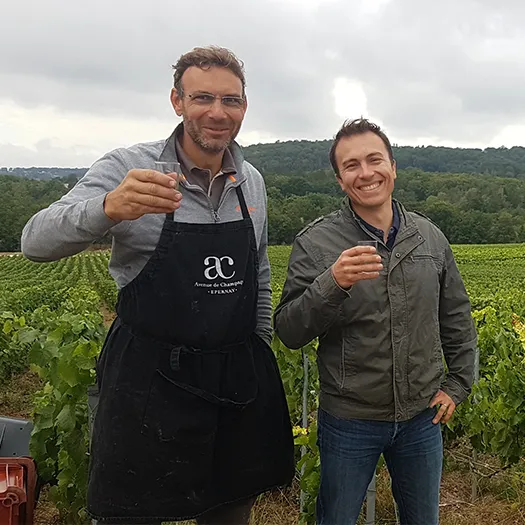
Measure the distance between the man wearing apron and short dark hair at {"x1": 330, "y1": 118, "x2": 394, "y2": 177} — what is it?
42 cm

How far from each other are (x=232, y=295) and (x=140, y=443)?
0.64 m

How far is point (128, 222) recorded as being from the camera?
210cm

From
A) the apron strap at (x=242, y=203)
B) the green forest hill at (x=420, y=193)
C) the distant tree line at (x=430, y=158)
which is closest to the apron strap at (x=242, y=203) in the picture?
the apron strap at (x=242, y=203)

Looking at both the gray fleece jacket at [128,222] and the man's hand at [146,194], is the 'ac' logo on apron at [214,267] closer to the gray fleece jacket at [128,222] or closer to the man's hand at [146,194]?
the gray fleece jacket at [128,222]

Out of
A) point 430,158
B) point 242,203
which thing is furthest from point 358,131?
point 430,158

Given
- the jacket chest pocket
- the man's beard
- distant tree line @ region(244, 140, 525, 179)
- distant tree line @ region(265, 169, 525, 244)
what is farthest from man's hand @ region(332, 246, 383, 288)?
distant tree line @ region(244, 140, 525, 179)

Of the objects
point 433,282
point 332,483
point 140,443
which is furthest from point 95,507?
point 433,282

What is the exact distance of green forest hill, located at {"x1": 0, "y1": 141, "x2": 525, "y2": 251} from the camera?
232ft

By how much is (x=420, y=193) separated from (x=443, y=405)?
3598 inches

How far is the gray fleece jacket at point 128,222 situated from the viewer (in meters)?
1.91

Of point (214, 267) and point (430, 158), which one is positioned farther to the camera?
point (430, 158)

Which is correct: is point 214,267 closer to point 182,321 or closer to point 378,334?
point 182,321

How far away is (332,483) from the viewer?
241cm

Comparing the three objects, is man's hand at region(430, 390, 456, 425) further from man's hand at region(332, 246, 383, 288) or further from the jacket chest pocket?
man's hand at region(332, 246, 383, 288)
